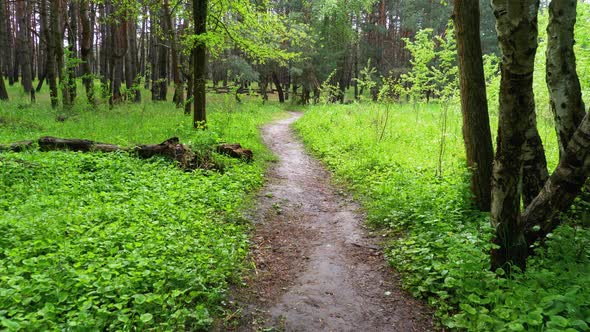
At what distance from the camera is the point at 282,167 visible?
1016 cm

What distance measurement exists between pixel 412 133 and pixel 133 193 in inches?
367

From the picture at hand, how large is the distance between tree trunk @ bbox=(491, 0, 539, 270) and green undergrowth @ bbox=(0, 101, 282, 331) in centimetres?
284

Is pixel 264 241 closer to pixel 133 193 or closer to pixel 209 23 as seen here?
pixel 133 193

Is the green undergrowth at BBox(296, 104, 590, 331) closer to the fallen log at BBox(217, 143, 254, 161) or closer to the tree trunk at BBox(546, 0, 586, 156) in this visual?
the tree trunk at BBox(546, 0, 586, 156)

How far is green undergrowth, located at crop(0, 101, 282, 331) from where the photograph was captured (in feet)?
10.5

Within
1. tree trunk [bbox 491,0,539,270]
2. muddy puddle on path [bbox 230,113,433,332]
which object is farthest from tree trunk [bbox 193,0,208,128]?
tree trunk [bbox 491,0,539,270]

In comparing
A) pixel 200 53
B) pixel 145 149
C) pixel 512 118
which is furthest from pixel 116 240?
pixel 200 53

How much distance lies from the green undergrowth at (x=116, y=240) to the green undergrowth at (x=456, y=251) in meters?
2.17

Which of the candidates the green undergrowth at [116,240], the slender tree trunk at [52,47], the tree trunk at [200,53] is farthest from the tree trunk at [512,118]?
the slender tree trunk at [52,47]

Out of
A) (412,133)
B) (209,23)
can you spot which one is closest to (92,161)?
(209,23)

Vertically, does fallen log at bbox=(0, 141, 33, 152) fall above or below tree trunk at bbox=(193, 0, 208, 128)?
below

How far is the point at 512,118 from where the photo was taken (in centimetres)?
353

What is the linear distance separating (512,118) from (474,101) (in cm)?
204

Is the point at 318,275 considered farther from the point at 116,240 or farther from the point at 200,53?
the point at 200,53
